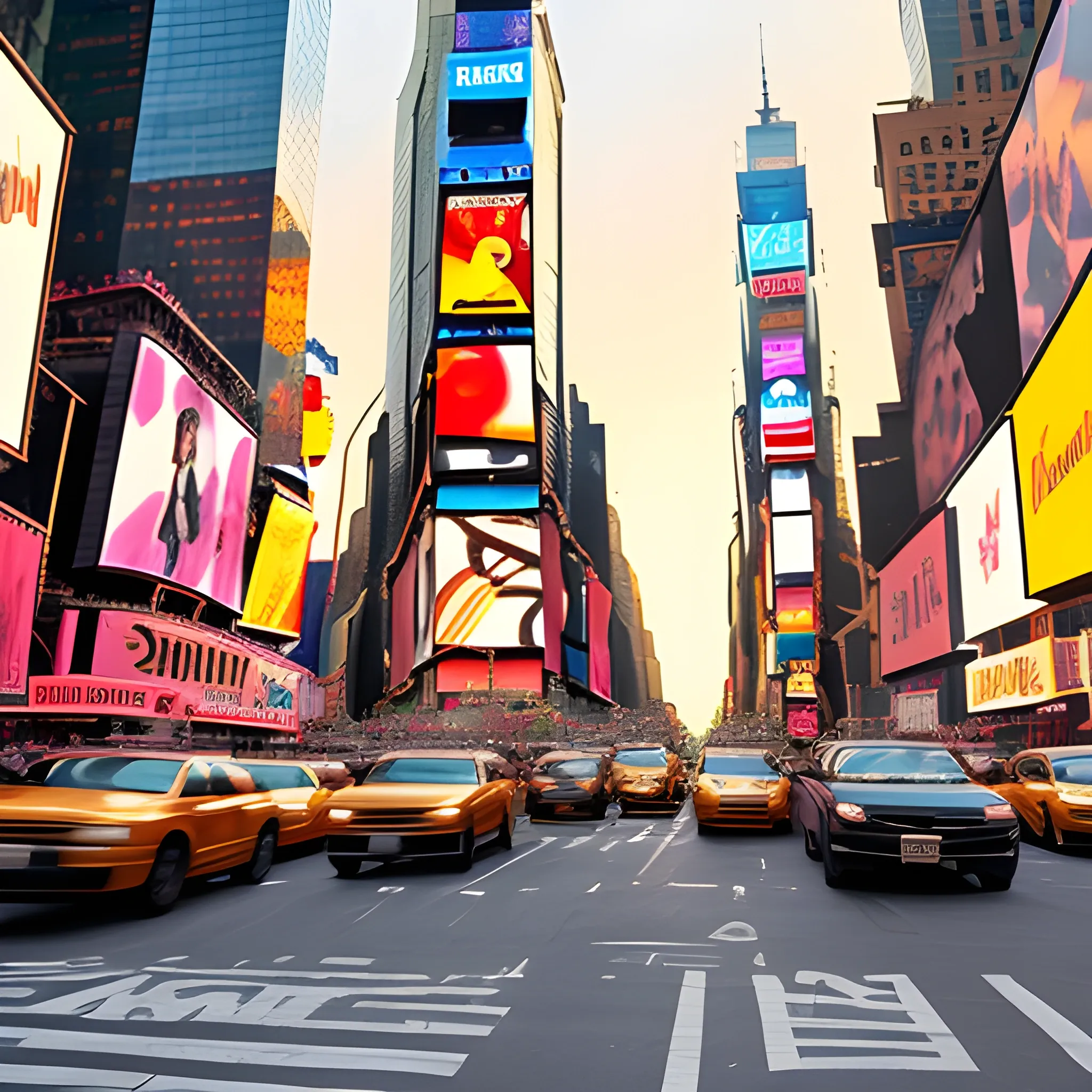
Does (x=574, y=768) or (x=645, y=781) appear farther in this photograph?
(x=645, y=781)

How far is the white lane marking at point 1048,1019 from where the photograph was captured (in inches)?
187

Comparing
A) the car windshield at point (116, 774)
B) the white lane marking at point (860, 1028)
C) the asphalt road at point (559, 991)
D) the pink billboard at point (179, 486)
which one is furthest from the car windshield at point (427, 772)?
the pink billboard at point (179, 486)

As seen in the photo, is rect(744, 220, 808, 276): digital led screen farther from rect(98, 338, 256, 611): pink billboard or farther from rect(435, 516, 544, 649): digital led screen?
rect(98, 338, 256, 611): pink billboard

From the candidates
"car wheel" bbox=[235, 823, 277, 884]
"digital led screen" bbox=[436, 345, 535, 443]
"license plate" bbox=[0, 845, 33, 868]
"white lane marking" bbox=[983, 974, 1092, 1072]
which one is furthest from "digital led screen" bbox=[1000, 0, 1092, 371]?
"digital led screen" bbox=[436, 345, 535, 443]

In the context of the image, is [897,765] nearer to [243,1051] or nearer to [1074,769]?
[1074,769]

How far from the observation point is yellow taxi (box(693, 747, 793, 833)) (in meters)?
16.4

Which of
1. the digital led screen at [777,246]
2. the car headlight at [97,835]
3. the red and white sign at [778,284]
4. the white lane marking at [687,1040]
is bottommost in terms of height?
the white lane marking at [687,1040]

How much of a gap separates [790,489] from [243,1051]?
124 meters

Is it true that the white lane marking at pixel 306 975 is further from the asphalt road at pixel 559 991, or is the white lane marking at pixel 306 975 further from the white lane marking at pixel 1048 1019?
the white lane marking at pixel 1048 1019

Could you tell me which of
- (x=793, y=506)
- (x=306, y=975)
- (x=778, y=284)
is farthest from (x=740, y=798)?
(x=778, y=284)

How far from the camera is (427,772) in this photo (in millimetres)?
13398

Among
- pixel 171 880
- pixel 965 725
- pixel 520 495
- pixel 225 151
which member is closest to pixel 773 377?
pixel 520 495

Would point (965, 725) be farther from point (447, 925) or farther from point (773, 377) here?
A: point (773, 377)

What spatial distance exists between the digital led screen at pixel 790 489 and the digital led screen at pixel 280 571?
224ft
